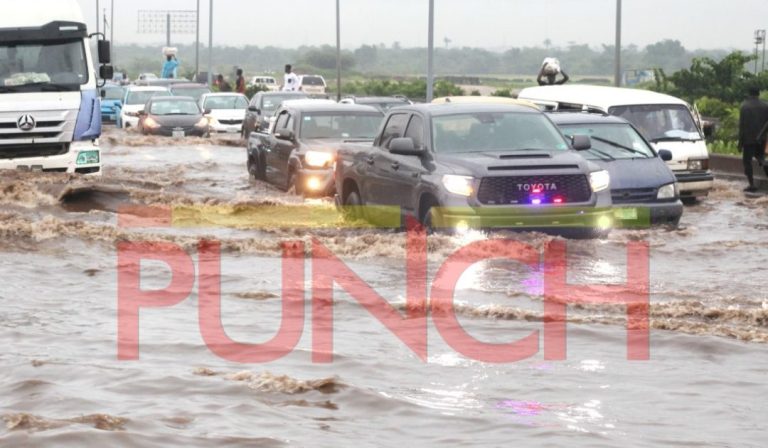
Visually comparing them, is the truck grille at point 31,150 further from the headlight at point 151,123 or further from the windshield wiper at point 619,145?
the headlight at point 151,123

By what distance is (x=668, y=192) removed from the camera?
18.4 meters

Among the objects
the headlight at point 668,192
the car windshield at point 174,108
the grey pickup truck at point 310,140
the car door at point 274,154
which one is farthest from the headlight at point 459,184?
the car windshield at point 174,108

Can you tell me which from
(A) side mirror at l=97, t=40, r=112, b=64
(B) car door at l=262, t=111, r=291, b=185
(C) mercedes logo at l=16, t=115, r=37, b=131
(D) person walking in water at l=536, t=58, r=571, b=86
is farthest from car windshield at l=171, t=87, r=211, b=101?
(C) mercedes logo at l=16, t=115, r=37, b=131

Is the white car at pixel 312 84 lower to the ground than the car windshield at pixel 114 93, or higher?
higher

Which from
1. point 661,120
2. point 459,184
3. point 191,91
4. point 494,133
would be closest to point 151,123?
point 191,91

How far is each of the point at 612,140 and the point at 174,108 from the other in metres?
22.5

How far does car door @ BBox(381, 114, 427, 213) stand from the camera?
15727mm

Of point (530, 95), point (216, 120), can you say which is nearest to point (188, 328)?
point (530, 95)

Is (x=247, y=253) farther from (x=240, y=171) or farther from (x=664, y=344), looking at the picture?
(x=240, y=171)

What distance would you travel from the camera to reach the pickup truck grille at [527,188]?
14852 millimetres

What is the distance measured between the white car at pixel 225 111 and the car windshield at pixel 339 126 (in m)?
18.7

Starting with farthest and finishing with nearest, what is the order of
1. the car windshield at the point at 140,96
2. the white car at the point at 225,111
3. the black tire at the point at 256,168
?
the car windshield at the point at 140,96, the white car at the point at 225,111, the black tire at the point at 256,168

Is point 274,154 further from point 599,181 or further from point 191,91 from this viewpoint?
point 191,91

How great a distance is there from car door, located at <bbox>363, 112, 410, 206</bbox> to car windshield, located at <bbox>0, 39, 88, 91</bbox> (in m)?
6.30
